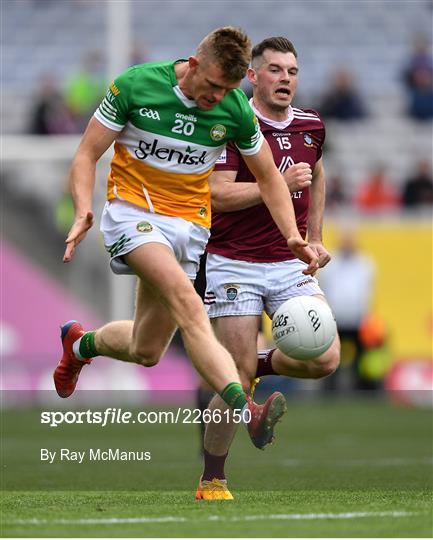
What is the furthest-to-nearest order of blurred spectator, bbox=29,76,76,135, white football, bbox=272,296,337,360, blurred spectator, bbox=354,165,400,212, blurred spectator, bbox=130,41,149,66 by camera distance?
blurred spectator, bbox=130,41,149,66
blurred spectator, bbox=354,165,400,212
blurred spectator, bbox=29,76,76,135
white football, bbox=272,296,337,360

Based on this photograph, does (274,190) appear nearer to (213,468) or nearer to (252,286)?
(252,286)

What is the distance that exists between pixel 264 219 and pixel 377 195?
11.9m

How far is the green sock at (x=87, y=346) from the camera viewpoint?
8.91m

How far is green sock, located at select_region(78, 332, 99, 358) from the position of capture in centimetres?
891

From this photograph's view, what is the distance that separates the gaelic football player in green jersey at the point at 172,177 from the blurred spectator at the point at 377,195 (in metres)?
12.4

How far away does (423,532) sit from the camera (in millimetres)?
6117

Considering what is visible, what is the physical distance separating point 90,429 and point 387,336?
5.08 m

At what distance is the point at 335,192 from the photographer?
20.0 metres

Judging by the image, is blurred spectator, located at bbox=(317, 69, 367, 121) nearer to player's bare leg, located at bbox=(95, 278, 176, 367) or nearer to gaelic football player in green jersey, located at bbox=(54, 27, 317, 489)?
player's bare leg, located at bbox=(95, 278, 176, 367)

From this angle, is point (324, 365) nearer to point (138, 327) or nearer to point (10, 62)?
point (138, 327)

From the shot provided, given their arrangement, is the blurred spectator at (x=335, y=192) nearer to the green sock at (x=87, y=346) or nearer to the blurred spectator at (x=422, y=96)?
the blurred spectator at (x=422, y=96)

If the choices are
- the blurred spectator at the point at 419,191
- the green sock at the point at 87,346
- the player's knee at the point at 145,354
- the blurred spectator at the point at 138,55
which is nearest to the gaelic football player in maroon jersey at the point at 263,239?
the player's knee at the point at 145,354

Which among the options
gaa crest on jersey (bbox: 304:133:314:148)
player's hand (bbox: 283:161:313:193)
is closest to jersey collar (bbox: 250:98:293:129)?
gaa crest on jersey (bbox: 304:133:314:148)

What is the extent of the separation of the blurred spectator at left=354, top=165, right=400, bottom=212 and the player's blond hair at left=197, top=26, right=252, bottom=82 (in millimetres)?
12931
